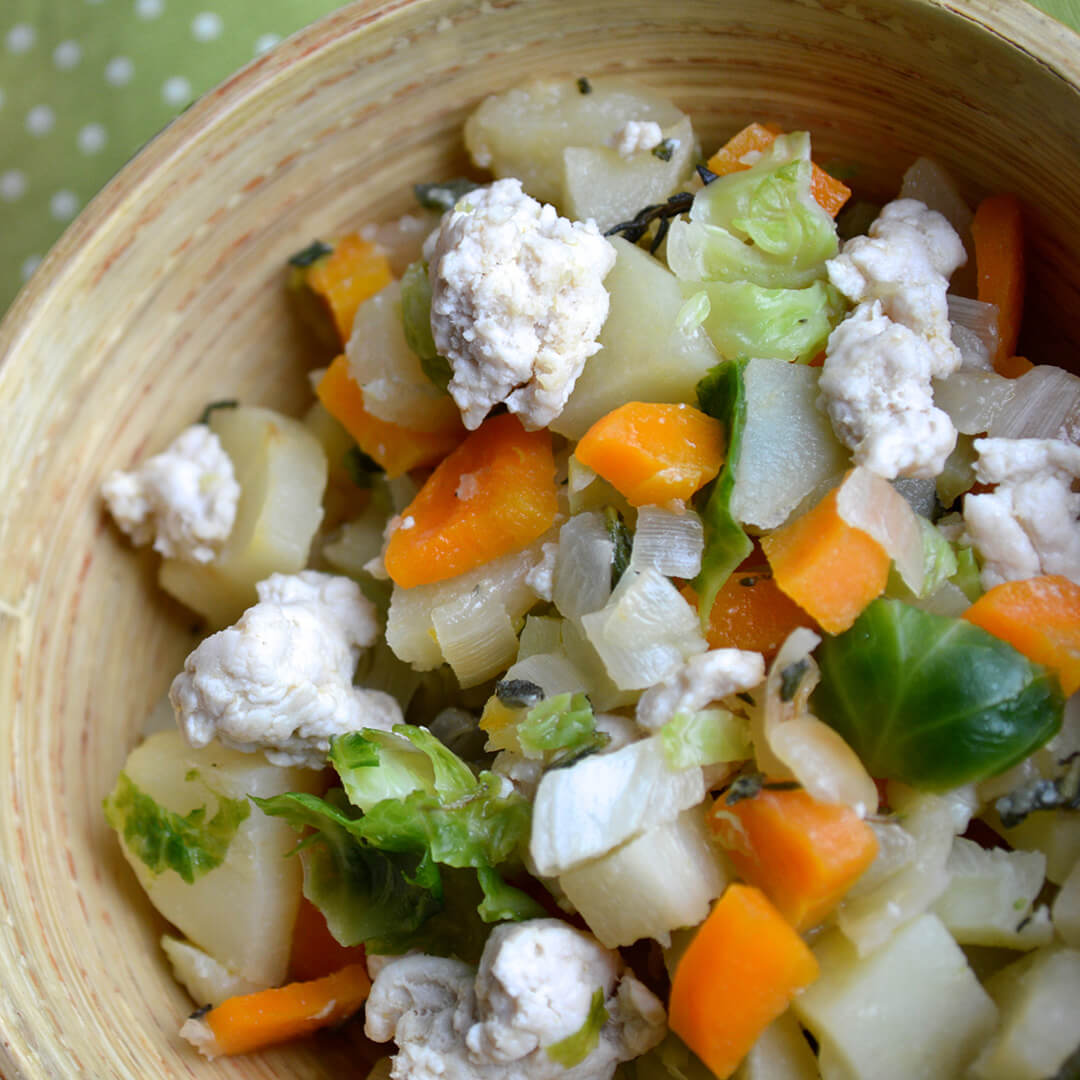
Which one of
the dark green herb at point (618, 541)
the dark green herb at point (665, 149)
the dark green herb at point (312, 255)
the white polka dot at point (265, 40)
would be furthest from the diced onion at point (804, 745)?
the white polka dot at point (265, 40)

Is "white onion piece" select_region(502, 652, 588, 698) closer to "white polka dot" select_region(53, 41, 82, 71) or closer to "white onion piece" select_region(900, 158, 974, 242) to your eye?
"white onion piece" select_region(900, 158, 974, 242)

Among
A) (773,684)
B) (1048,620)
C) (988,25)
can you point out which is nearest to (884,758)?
(773,684)

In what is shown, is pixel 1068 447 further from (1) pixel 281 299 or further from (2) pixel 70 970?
(2) pixel 70 970

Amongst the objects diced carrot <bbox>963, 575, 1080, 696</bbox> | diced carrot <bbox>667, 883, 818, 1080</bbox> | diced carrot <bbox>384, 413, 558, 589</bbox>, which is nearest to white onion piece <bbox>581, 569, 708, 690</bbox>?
diced carrot <bbox>384, 413, 558, 589</bbox>

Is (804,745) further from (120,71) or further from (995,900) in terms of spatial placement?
(120,71)

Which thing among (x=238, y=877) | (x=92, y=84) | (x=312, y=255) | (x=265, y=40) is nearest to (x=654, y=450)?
(x=312, y=255)

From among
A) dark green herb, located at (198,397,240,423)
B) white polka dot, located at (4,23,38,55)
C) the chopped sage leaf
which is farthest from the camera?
white polka dot, located at (4,23,38,55)
